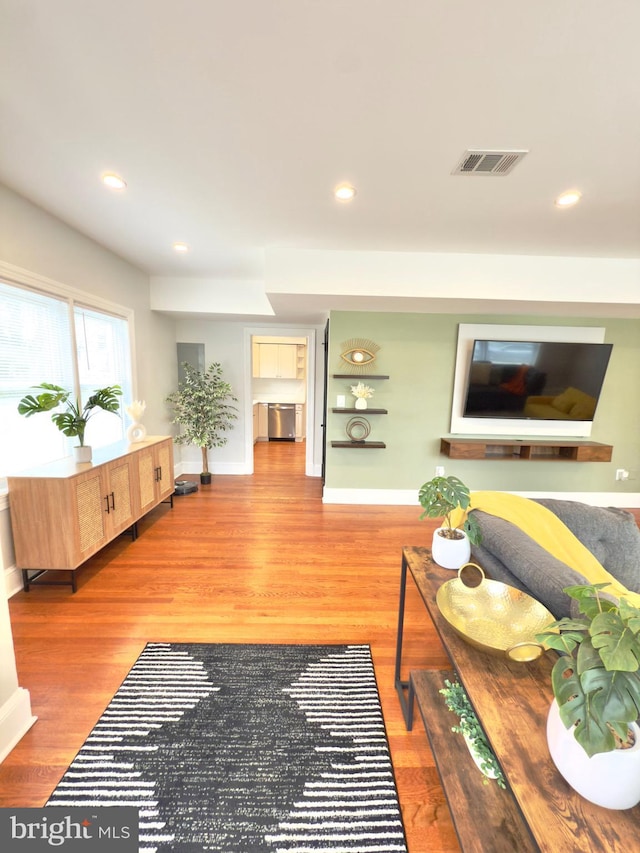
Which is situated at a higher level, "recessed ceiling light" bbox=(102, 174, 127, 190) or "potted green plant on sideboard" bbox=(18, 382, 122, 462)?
"recessed ceiling light" bbox=(102, 174, 127, 190)

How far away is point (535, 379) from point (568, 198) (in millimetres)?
2032

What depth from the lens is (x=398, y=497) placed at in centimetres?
414

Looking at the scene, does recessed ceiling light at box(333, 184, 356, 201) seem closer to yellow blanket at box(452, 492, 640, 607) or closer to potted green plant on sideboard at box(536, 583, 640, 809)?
yellow blanket at box(452, 492, 640, 607)

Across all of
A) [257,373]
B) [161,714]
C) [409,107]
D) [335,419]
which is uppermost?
[409,107]

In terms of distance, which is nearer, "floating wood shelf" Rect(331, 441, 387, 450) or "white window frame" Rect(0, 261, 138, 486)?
"white window frame" Rect(0, 261, 138, 486)

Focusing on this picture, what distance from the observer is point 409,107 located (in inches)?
58.3

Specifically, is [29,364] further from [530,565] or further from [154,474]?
[530,565]

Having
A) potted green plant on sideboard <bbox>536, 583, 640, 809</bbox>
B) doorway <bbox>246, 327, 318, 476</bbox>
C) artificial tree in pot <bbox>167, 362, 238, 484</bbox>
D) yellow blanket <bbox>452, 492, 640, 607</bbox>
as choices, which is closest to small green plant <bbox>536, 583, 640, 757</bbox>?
potted green plant on sideboard <bbox>536, 583, 640, 809</bbox>

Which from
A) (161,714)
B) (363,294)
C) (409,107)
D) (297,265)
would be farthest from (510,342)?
(161,714)

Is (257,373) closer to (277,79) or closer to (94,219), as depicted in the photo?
(94,219)

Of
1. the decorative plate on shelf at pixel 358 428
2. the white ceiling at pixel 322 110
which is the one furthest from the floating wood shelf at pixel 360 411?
the white ceiling at pixel 322 110

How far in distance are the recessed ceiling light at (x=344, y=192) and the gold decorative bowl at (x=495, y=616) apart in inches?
86.8

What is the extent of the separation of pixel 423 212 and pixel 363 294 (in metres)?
0.88

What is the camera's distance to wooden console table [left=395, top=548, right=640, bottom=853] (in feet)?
1.88
